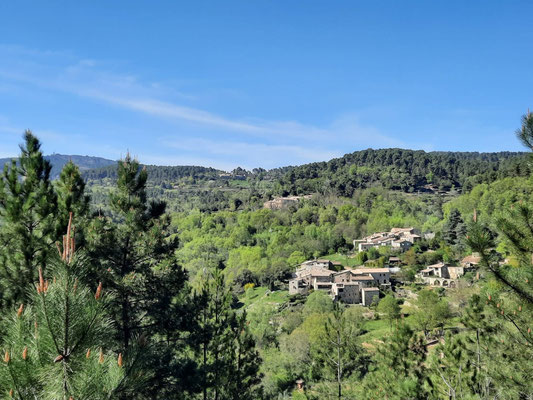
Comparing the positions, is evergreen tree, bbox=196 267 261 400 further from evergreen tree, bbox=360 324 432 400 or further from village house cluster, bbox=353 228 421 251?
village house cluster, bbox=353 228 421 251

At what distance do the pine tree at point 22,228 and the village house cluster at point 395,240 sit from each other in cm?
6208

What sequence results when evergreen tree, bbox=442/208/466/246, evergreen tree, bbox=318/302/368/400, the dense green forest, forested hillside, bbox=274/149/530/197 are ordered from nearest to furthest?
the dense green forest → evergreen tree, bbox=318/302/368/400 → evergreen tree, bbox=442/208/466/246 → forested hillside, bbox=274/149/530/197

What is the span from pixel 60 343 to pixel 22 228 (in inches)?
266

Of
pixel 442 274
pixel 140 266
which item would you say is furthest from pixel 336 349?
pixel 442 274

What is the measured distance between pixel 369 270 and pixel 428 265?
31.3 feet

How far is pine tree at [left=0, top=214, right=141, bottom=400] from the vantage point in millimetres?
2227

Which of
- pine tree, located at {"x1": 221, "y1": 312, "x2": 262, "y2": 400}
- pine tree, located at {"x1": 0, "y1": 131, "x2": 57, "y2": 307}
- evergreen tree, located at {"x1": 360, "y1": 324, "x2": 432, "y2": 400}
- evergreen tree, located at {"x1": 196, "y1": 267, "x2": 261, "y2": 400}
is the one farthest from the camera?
pine tree, located at {"x1": 221, "y1": 312, "x2": 262, "y2": 400}

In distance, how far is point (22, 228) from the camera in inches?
305

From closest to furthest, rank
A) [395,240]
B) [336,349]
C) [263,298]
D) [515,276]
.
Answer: [515,276], [336,349], [263,298], [395,240]

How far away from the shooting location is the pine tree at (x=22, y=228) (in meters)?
7.51

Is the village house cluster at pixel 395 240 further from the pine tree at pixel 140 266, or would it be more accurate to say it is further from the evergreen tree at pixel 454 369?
the pine tree at pixel 140 266

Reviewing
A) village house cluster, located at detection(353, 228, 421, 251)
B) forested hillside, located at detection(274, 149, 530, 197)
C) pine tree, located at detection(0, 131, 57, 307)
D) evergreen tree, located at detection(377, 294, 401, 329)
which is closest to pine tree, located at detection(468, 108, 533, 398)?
pine tree, located at detection(0, 131, 57, 307)

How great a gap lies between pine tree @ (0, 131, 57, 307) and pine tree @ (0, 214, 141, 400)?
5953 millimetres

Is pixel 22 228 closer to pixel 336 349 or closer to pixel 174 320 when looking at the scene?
pixel 174 320
